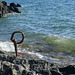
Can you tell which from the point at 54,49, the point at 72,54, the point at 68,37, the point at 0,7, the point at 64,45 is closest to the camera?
the point at 72,54

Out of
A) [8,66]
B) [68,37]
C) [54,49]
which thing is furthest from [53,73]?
[68,37]

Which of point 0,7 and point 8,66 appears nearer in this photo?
point 8,66

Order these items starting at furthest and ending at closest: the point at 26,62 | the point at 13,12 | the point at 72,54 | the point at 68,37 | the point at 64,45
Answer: the point at 13,12 → the point at 68,37 → the point at 64,45 → the point at 72,54 → the point at 26,62

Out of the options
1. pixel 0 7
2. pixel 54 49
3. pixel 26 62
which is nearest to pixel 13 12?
pixel 0 7

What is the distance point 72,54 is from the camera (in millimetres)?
8570

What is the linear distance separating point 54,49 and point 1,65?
5.82 meters

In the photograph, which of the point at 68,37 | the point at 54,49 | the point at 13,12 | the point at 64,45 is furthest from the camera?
the point at 13,12

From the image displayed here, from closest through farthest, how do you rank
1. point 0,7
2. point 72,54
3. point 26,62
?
point 26,62, point 72,54, point 0,7

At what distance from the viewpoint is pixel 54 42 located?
35.4 feet

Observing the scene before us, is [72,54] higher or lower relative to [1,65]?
lower

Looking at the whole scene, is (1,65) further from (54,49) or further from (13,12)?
(13,12)

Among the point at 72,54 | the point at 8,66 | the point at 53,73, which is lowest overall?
the point at 72,54

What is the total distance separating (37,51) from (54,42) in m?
2.15

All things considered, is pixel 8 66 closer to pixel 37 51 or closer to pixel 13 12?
pixel 37 51
